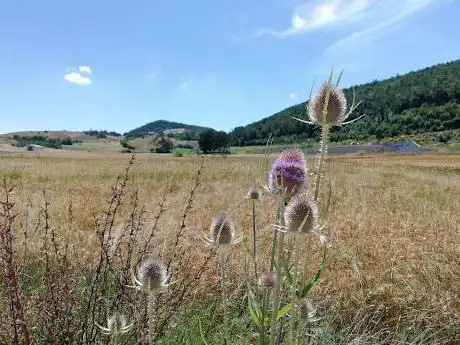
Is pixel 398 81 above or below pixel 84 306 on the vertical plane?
above

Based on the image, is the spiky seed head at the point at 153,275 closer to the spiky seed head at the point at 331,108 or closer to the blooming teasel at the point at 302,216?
the blooming teasel at the point at 302,216

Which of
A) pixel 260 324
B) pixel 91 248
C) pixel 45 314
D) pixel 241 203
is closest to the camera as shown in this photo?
pixel 260 324

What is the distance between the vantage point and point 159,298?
13.4 ft

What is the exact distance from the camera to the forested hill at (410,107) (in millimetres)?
137750

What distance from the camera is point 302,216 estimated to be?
1.92 metres

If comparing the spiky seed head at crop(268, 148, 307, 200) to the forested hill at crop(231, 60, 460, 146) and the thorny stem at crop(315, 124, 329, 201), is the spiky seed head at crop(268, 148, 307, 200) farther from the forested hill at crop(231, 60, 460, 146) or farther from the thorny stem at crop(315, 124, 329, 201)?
the forested hill at crop(231, 60, 460, 146)

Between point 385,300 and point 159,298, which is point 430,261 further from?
point 159,298

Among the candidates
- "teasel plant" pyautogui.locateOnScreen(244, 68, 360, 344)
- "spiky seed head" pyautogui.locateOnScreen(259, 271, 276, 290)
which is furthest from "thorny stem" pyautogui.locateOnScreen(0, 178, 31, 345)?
"spiky seed head" pyautogui.locateOnScreen(259, 271, 276, 290)

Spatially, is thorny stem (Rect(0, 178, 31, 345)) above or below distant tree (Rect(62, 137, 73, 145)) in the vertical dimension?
A: above

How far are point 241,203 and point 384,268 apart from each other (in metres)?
5.26

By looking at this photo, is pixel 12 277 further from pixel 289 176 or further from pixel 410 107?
pixel 410 107

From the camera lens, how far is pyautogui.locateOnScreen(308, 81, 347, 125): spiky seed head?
2.11 meters

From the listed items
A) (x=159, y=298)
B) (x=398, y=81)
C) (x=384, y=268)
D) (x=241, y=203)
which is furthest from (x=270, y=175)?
(x=398, y=81)

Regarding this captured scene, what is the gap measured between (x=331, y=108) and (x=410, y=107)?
169299 mm
